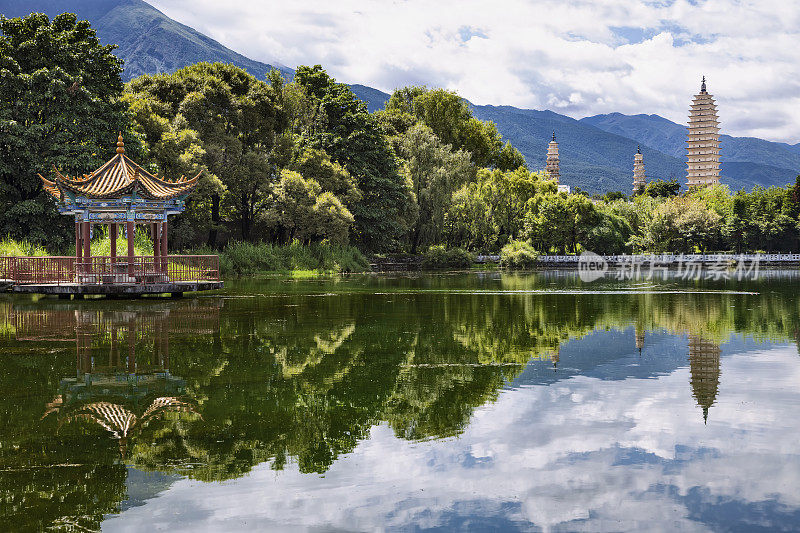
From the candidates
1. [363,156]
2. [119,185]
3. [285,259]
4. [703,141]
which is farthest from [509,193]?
[703,141]

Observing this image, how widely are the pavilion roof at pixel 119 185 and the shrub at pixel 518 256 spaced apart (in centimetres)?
4144

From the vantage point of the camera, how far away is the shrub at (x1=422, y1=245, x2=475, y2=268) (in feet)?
206

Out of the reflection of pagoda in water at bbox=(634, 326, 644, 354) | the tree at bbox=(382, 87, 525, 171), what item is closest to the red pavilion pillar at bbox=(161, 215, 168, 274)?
the reflection of pagoda in water at bbox=(634, 326, 644, 354)

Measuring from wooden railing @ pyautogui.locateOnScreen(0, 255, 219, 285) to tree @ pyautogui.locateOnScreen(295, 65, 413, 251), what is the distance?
2849cm

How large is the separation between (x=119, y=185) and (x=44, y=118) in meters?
13.6

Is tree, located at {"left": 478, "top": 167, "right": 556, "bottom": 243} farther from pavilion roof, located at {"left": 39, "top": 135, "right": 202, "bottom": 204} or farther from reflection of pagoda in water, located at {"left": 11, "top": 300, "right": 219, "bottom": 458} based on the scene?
reflection of pagoda in water, located at {"left": 11, "top": 300, "right": 219, "bottom": 458}

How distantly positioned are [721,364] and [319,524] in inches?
364

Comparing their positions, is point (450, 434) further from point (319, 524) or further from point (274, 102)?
point (274, 102)

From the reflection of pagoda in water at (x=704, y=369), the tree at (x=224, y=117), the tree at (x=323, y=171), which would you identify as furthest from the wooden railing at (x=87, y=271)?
the tree at (x=323, y=171)

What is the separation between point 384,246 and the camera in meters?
59.4

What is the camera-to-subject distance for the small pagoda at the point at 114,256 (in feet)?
89.4

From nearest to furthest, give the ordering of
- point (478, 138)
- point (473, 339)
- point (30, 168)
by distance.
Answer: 1. point (473, 339)
2. point (30, 168)
3. point (478, 138)

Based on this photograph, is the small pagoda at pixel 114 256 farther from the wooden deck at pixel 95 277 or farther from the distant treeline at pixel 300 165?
the distant treeline at pixel 300 165

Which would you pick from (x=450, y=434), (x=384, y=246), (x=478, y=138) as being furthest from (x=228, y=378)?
(x=478, y=138)
